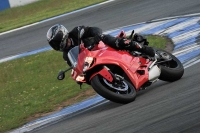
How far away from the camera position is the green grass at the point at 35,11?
22.2m

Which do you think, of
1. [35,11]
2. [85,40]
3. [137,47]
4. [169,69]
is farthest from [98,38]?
[35,11]

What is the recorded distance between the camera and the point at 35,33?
60.9ft

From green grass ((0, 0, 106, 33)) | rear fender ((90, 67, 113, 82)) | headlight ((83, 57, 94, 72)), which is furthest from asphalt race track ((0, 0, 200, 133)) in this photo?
green grass ((0, 0, 106, 33))

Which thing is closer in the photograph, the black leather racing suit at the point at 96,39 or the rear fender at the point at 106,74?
the rear fender at the point at 106,74

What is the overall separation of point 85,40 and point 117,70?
26.5 inches

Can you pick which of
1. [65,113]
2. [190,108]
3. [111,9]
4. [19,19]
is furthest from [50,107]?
[19,19]

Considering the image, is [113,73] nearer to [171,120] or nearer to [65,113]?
[65,113]

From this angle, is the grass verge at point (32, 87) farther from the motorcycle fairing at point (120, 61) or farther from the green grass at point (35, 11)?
the green grass at point (35, 11)

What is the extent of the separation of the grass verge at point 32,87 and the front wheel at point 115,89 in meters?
2.22

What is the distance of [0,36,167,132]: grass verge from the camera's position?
32.3ft

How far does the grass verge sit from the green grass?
23.2ft

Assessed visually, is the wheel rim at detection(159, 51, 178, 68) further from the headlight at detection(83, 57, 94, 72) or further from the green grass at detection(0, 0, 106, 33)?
the green grass at detection(0, 0, 106, 33)

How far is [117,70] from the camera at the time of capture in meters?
8.02

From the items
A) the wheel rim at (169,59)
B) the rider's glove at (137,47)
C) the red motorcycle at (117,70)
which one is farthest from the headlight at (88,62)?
the wheel rim at (169,59)
